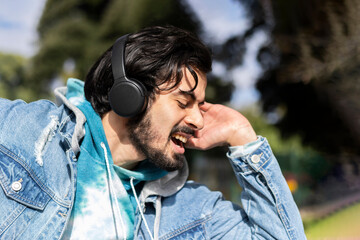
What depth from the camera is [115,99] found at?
1272 mm

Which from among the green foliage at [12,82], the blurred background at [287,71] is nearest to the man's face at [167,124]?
the blurred background at [287,71]

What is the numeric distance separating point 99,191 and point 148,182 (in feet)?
0.72

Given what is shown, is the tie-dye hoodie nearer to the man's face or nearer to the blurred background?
the man's face

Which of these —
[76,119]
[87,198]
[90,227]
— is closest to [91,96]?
[76,119]

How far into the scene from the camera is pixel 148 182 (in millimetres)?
1412

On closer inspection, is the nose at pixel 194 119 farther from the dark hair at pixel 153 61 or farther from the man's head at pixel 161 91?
the dark hair at pixel 153 61

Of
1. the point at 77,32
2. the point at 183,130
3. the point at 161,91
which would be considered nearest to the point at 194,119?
the point at 183,130

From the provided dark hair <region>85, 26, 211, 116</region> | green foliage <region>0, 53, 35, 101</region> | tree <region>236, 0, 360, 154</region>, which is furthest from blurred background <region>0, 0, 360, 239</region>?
green foliage <region>0, 53, 35, 101</region>

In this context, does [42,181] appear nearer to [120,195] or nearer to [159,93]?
[120,195]

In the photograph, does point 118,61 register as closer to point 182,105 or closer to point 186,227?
point 182,105

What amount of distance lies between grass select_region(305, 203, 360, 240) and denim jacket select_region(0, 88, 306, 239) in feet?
A: 10.0

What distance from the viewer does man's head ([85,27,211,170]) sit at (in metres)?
1.34

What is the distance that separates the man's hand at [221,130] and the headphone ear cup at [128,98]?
33cm

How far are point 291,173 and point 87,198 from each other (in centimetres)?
613
